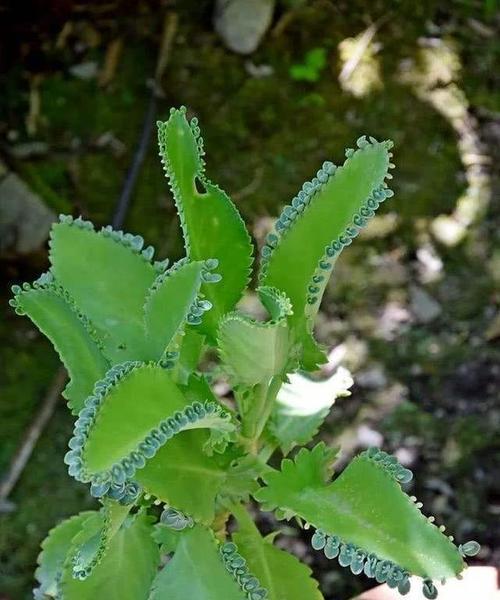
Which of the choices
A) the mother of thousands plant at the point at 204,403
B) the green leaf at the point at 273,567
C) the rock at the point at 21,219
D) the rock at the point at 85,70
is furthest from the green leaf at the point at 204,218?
the rock at the point at 85,70

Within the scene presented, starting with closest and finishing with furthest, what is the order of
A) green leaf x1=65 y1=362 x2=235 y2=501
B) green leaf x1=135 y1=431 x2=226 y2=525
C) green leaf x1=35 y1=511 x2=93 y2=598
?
1. green leaf x1=65 y1=362 x2=235 y2=501
2. green leaf x1=135 y1=431 x2=226 y2=525
3. green leaf x1=35 y1=511 x2=93 y2=598

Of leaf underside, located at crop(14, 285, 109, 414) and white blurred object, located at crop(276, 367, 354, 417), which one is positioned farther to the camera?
white blurred object, located at crop(276, 367, 354, 417)

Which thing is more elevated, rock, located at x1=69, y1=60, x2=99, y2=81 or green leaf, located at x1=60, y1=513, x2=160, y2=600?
green leaf, located at x1=60, y1=513, x2=160, y2=600

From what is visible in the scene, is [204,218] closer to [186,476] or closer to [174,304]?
[174,304]

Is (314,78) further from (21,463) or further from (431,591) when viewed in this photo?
(431,591)

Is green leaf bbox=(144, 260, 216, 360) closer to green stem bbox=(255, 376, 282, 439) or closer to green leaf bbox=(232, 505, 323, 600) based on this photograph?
green stem bbox=(255, 376, 282, 439)

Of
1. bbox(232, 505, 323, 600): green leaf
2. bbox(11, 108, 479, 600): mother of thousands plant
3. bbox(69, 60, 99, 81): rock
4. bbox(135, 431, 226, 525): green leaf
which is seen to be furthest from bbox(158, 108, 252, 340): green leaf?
bbox(69, 60, 99, 81): rock

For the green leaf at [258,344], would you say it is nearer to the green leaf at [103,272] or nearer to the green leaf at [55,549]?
the green leaf at [103,272]
